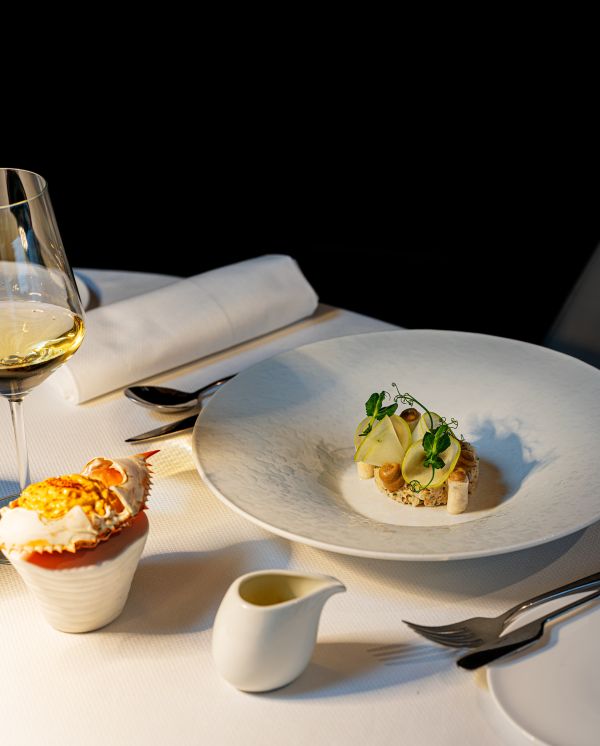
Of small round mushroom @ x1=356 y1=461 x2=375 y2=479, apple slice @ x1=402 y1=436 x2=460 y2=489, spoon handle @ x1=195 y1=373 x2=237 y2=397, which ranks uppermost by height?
apple slice @ x1=402 y1=436 x2=460 y2=489

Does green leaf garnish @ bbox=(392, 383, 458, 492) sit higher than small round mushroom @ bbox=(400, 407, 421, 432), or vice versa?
green leaf garnish @ bbox=(392, 383, 458, 492)

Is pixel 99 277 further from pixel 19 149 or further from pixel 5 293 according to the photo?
pixel 19 149

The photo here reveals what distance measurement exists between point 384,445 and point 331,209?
265cm

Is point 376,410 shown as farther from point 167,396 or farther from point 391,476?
point 167,396

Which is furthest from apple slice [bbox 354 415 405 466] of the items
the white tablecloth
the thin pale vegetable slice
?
the white tablecloth

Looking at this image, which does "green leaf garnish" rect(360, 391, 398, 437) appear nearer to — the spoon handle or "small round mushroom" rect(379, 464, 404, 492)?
"small round mushroom" rect(379, 464, 404, 492)

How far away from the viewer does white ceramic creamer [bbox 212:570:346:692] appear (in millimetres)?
645

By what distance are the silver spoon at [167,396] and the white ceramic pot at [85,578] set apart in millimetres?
356

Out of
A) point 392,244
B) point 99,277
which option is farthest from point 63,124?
point 99,277

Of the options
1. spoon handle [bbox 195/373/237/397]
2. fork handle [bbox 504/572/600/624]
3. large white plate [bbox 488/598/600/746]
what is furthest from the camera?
spoon handle [bbox 195/373/237/397]

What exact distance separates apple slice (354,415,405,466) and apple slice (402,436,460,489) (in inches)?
1.0

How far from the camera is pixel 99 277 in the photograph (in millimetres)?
1463

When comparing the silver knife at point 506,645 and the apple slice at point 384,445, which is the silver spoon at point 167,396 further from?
the silver knife at point 506,645

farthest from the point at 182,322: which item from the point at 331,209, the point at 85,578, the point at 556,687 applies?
the point at 331,209
